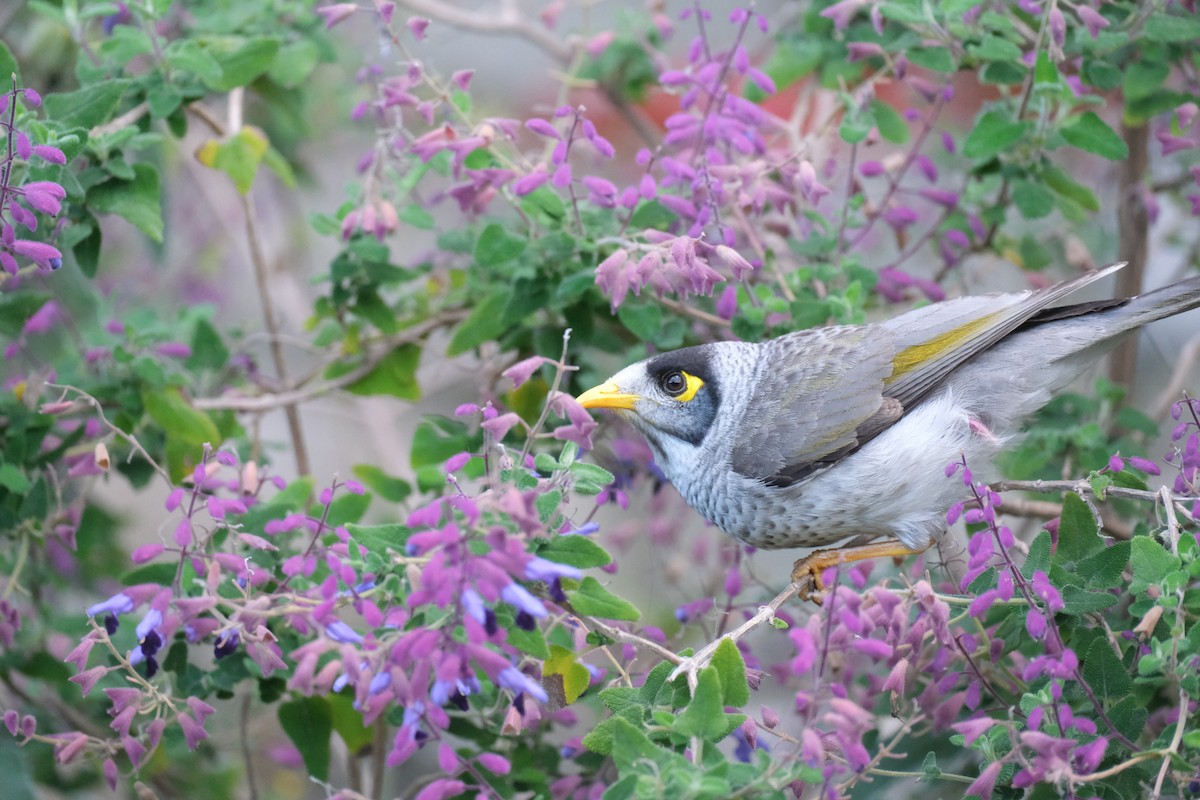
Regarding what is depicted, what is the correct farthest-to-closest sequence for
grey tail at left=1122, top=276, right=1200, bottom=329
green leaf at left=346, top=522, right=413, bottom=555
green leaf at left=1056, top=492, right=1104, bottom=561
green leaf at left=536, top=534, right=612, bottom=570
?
grey tail at left=1122, top=276, right=1200, bottom=329 → green leaf at left=1056, top=492, right=1104, bottom=561 → green leaf at left=346, top=522, right=413, bottom=555 → green leaf at left=536, top=534, right=612, bottom=570

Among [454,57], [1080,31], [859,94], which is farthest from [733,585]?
[454,57]

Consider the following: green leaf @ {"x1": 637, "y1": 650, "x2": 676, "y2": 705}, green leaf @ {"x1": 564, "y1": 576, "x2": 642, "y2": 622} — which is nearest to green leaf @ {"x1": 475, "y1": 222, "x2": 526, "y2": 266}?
green leaf @ {"x1": 564, "y1": 576, "x2": 642, "y2": 622}

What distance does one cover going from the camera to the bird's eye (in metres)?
2.93

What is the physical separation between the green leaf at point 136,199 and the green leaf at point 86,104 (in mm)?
145

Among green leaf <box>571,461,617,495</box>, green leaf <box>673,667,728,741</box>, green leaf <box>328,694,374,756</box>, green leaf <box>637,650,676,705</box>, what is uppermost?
green leaf <box>571,461,617,495</box>

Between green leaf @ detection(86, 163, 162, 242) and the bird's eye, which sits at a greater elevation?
green leaf @ detection(86, 163, 162, 242)

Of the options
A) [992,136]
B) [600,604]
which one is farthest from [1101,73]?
[600,604]

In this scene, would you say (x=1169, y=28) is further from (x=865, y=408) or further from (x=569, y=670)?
(x=569, y=670)

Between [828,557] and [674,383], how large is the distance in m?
0.61

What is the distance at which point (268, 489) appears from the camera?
13.8 feet

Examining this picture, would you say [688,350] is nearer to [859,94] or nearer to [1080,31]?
[859,94]

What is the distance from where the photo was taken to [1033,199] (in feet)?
9.57

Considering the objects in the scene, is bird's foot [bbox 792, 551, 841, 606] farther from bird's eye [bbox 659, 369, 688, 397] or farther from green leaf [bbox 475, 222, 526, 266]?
green leaf [bbox 475, 222, 526, 266]

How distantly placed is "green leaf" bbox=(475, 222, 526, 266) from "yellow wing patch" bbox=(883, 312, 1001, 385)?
1.02 meters
